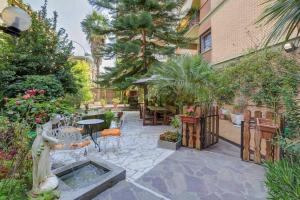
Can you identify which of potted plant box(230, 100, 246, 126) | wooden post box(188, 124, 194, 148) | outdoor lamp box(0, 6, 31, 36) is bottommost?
wooden post box(188, 124, 194, 148)

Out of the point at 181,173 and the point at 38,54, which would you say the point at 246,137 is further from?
the point at 38,54

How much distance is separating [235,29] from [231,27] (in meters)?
0.45

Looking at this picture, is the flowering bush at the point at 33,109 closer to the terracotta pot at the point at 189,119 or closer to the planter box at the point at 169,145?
the planter box at the point at 169,145

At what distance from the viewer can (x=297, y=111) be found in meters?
3.20

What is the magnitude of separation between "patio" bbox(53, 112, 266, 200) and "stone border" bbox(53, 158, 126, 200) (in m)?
0.13

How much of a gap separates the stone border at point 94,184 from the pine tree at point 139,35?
8.34m

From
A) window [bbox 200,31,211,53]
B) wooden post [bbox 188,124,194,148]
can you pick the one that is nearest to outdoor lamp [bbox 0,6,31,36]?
wooden post [bbox 188,124,194,148]

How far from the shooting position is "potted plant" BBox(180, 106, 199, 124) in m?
6.50

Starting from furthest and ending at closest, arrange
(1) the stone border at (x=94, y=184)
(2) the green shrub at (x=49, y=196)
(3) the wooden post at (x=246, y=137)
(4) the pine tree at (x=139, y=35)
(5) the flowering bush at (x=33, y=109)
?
(4) the pine tree at (x=139, y=35), (3) the wooden post at (x=246, y=137), (1) the stone border at (x=94, y=184), (5) the flowering bush at (x=33, y=109), (2) the green shrub at (x=49, y=196)

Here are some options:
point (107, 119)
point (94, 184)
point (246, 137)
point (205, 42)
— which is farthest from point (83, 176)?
point (205, 42)

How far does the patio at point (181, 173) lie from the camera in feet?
12.8

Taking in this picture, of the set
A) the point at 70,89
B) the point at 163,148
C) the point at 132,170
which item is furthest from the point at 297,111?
the point at 70,89

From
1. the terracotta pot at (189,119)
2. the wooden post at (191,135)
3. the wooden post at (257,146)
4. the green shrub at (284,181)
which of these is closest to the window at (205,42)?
the terracotta pot at (189,119)

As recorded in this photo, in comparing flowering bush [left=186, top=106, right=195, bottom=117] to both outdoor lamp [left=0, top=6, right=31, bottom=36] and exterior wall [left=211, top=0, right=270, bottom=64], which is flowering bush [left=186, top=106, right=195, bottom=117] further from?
outdoor lamp [left=0, top=6, right=31, bottom=36]
